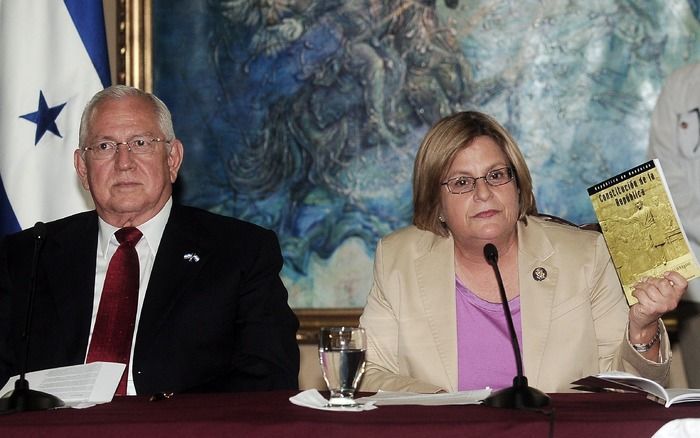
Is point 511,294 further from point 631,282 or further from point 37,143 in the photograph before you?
point 37,143

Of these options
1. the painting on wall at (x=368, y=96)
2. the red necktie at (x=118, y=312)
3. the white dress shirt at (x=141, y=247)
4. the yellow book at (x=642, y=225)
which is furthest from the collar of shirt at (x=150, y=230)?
the yellow book at (x=642, y=225)

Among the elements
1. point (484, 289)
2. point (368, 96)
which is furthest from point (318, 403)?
point (368, 96)

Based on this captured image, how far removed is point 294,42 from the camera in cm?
477

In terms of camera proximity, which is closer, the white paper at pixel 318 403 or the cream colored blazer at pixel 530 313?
the white paper at pixel 318 403

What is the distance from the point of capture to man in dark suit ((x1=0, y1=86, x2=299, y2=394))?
312 centimetres

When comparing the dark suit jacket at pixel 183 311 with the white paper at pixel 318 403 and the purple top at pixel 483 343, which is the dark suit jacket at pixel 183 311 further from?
the white paper at pixel 318 403

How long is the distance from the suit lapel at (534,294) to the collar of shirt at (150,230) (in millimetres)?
1225

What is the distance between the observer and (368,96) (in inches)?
185

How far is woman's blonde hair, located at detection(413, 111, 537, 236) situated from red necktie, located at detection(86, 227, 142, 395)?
3.28 feet

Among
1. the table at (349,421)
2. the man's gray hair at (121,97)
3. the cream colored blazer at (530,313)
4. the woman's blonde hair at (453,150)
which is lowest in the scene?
the table at (349,421)

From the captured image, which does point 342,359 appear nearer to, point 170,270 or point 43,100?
point 170,270

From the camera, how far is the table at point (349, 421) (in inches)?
74.4

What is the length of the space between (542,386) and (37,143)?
8.32ft

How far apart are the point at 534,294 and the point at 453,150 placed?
53 centimetres
